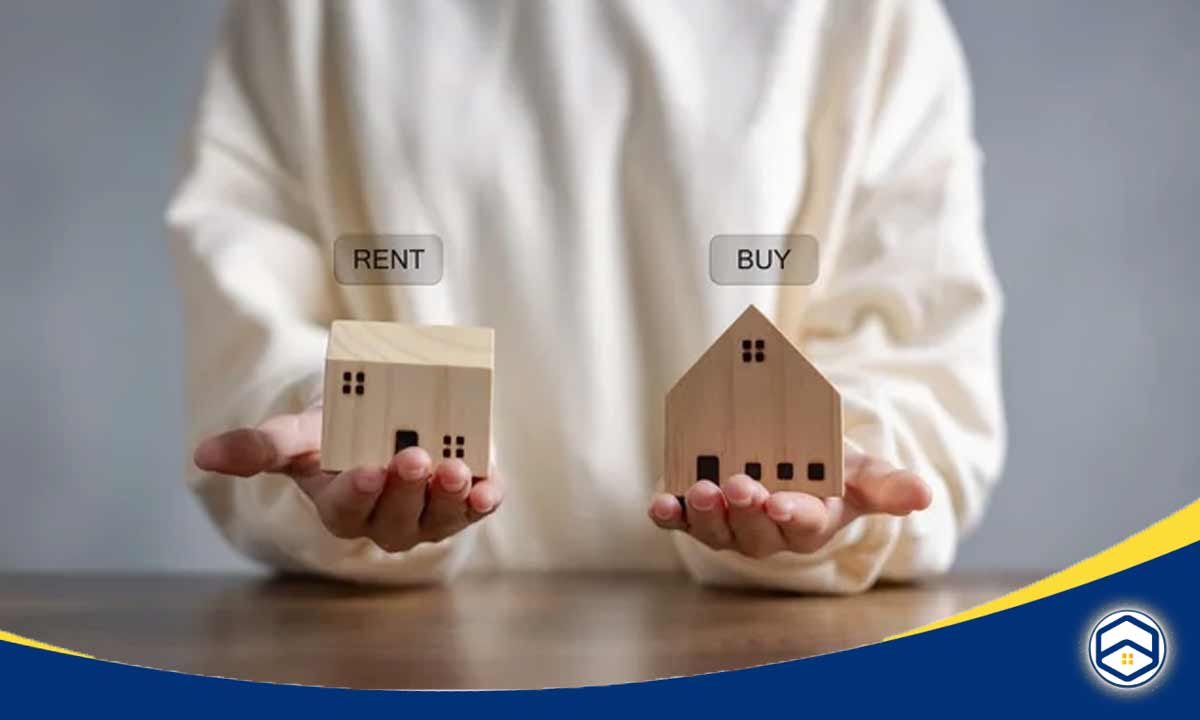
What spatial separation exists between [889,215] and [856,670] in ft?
0.83

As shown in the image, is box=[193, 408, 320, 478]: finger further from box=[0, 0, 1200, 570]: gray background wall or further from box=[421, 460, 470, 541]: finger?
box=[0, 0, 1200, 570]: gray background wall

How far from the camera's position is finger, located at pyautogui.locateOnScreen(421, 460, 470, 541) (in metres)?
0.32

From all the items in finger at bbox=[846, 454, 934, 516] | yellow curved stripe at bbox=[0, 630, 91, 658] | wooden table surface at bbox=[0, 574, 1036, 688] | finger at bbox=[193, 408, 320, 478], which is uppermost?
finger at bbox=[193, 408, 320, 478]

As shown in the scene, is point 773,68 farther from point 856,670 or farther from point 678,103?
point 856,670

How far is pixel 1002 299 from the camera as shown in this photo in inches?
21.2

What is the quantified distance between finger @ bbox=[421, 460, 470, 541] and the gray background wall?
159mm

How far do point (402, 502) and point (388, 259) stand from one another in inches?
3.0

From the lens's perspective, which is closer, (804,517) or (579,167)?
(804,517)

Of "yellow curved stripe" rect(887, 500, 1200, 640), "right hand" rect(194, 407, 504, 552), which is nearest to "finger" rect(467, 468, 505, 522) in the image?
"right hand" rect(194, 407, 504, 552)

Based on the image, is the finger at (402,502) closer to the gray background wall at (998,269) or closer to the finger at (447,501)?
the finger at (447,501)

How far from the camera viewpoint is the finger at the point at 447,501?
32 cm

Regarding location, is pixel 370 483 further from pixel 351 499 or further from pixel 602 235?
pixel 602 235

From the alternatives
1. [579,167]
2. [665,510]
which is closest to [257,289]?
[579,167]

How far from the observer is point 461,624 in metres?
0.36
